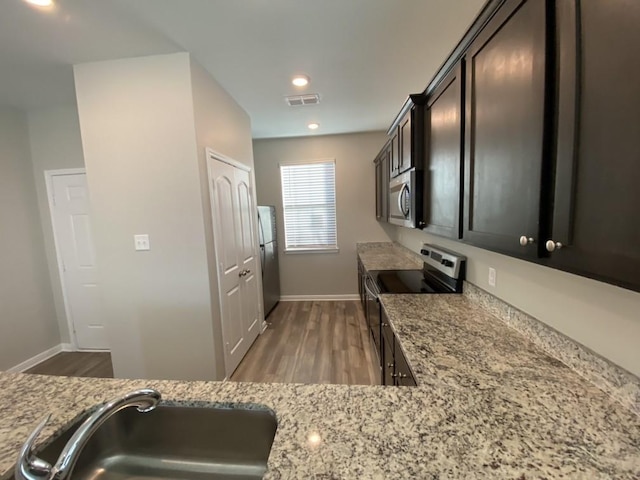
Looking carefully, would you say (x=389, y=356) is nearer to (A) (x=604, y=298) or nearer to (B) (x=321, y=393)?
(B) (x=321, y=393)

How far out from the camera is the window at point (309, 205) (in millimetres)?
4617

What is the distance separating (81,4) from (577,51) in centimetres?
232

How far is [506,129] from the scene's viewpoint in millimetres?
987

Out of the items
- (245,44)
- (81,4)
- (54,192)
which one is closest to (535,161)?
(245,44)

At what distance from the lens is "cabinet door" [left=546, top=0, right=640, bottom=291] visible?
1.89 feet

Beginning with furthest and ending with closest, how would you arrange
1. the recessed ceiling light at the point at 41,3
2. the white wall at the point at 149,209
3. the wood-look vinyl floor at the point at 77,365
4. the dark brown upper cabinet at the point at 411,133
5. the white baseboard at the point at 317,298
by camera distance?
the white baseboard at the point at 317,298
the wood-look vinyl floor at the point at 77,365
the white wall at the point at 149,209
the dark brown upper cabinet at the point at 411,133
the recessed ceiling light at the point at 41,3

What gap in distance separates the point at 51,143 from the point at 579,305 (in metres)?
4.58

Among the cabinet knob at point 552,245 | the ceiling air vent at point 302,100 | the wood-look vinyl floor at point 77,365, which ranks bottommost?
the wood-look vinyl floor at point 77,365

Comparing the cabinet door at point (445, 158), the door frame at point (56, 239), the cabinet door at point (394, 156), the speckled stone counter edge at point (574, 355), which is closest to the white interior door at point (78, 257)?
the door frame at point (56, 239)

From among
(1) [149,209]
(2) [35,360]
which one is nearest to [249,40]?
(1) [149,209]

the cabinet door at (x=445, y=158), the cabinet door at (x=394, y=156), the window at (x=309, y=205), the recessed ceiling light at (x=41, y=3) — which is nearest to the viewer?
the cabinet door at (x=445, y=158)

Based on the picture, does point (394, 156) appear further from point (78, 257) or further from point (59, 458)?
point (78, 257)

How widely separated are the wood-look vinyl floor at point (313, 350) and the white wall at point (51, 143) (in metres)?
2.84

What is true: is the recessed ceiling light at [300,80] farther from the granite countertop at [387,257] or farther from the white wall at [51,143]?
the white wall at [51,143]
